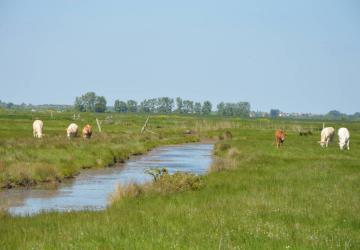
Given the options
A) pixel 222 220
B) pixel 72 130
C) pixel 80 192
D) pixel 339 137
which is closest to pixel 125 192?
pixel 80 192

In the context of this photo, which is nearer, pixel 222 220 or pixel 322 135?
pixel 222 220

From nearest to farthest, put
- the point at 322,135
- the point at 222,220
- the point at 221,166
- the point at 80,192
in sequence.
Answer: the point at 222,220 < the point at 80,192 < the point at 221,166 < the point at 322,135

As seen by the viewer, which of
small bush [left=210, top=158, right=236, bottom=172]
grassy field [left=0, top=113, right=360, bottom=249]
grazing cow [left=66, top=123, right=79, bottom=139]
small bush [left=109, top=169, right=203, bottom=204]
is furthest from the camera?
grazing cow [left=66, top=123, right=79, bottom=139]

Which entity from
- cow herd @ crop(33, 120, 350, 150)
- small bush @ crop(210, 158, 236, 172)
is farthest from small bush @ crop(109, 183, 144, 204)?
cow herd @ crop(33, 120, 350, 150)

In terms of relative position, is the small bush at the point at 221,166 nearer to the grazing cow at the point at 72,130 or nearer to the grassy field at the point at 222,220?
the grassy field at the point at 222,220

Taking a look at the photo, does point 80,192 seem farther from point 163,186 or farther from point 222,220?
point 222,220

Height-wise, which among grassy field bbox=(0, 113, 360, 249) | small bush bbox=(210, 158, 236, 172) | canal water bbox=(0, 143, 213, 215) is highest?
grassy field bbox=(0, 113, 360, 249)

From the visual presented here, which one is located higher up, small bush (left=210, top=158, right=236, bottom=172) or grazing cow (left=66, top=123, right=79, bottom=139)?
grazing cow (left=66, top=123, right=79, bottom=139)

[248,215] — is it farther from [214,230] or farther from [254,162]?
[254,162]

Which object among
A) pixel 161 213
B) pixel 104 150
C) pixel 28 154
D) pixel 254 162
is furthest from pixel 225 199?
pixel 104 150

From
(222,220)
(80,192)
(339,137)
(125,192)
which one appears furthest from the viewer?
(339,137)

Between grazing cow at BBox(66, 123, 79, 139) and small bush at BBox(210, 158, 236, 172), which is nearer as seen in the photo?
small bush at BBox(210, 158, 236, 172)

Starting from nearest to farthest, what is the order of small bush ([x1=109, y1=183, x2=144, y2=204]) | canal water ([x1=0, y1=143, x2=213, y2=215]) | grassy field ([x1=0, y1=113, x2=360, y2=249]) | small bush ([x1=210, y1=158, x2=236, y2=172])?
grassy field ([x1=0, y1=113, x2=360, y2=249]), small bush ([x1=109, y1=183, x2=144, y2=204]), canal water ([x1=0, y1=143, x2=213, y2=215]), small bush ([x1=210, y1=158, x2=236, y2=172])

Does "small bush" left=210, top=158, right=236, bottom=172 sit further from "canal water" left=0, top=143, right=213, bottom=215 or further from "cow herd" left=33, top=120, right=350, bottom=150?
"cow herd" left=33, top=120, right=350, bottom=150
